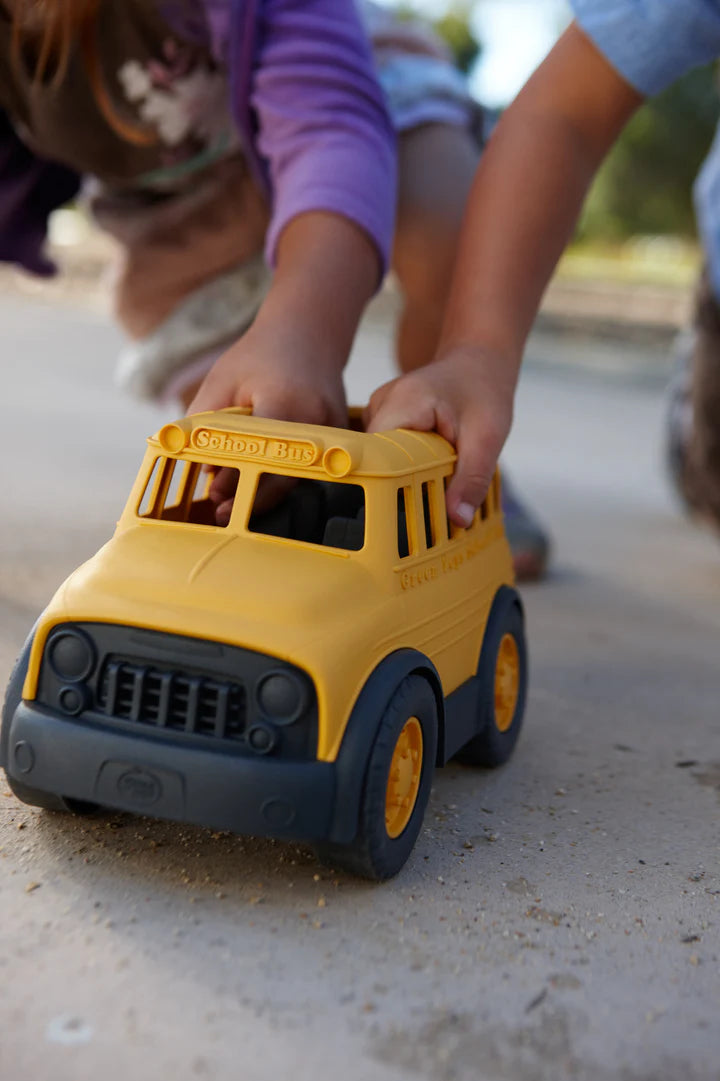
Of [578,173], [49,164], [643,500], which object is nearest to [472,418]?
[578,173]

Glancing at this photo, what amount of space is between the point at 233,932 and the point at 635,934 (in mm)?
367

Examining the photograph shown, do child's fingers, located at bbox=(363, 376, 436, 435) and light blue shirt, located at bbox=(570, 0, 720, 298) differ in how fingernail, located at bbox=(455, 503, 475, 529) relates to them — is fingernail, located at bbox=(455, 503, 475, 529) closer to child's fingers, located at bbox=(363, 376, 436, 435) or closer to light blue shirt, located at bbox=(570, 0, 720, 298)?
child's fingers, located at bbox=(363, 376, 436, 435)

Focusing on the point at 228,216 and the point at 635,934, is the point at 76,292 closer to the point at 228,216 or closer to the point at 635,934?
the point at 228,216

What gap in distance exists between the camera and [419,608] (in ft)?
3.78

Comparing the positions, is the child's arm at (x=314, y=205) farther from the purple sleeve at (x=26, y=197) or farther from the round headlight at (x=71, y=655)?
the purple sleeve at (x=26, y=197)

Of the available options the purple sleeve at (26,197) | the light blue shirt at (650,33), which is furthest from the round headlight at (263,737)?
the purple sleeve at (26,197)

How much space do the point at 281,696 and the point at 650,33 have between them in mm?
1077

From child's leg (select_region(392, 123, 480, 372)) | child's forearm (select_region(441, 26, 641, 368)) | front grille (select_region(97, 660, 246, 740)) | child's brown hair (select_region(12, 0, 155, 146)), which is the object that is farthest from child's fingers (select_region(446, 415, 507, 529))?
child's brown hair (select_region(12, 0, 155, 146))

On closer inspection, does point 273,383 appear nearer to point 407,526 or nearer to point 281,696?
point 407,526

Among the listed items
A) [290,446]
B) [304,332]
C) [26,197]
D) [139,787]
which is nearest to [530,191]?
[304,332]

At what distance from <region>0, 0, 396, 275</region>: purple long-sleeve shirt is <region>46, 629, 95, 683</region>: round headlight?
2.58 feet

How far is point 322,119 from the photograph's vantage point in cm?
171

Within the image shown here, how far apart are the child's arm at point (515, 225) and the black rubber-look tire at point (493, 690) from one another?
179 mm

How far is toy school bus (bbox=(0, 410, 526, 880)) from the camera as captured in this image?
3.26 ft
